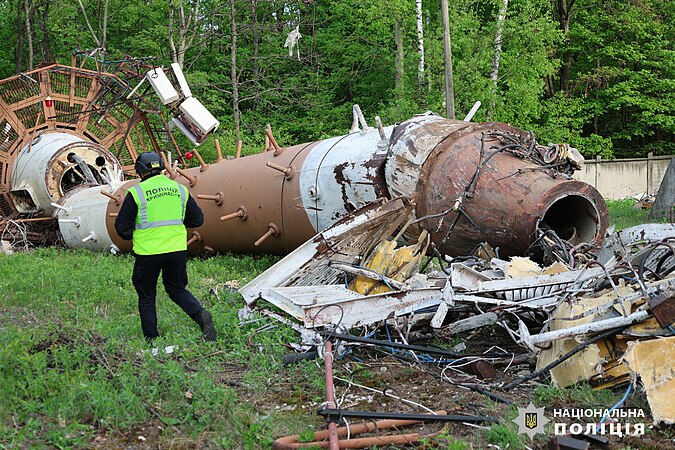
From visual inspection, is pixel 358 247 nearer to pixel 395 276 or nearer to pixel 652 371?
pixel 395 276

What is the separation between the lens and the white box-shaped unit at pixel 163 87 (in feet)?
44.0

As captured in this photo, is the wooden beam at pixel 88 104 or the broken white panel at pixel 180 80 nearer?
the broken white panel at pixel 180 80

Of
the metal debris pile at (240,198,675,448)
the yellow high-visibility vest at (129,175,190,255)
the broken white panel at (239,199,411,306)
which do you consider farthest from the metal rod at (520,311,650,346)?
the yellow high-visibility vest at (129,175,190,255)

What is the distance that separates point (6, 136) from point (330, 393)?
40.0 ft

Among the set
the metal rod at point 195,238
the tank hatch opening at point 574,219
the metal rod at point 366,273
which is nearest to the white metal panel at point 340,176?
the metal rod at point 366,273

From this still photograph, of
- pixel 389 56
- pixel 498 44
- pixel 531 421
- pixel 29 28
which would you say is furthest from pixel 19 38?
pixel 531 421

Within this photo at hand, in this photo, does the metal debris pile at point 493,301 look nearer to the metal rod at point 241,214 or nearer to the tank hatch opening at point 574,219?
the tank hatch opening at point 574,219

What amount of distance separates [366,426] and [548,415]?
41.0 inches

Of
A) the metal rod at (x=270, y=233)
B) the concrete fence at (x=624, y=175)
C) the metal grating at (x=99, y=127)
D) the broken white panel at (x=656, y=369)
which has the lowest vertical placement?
the concrete fence at (x=624, y=175)

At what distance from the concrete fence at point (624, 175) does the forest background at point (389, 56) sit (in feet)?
5.52

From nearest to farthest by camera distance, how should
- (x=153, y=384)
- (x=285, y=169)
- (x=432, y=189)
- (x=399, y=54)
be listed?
Answer: 1. (x=153, y=384)
2. (x=432, y=189)
3. (x=285, y=169)
4. (x=399, y=54)

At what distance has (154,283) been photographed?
5590 mm

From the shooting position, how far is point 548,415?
3842 millimetres

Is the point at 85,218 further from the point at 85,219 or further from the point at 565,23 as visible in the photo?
the point at 565,23
